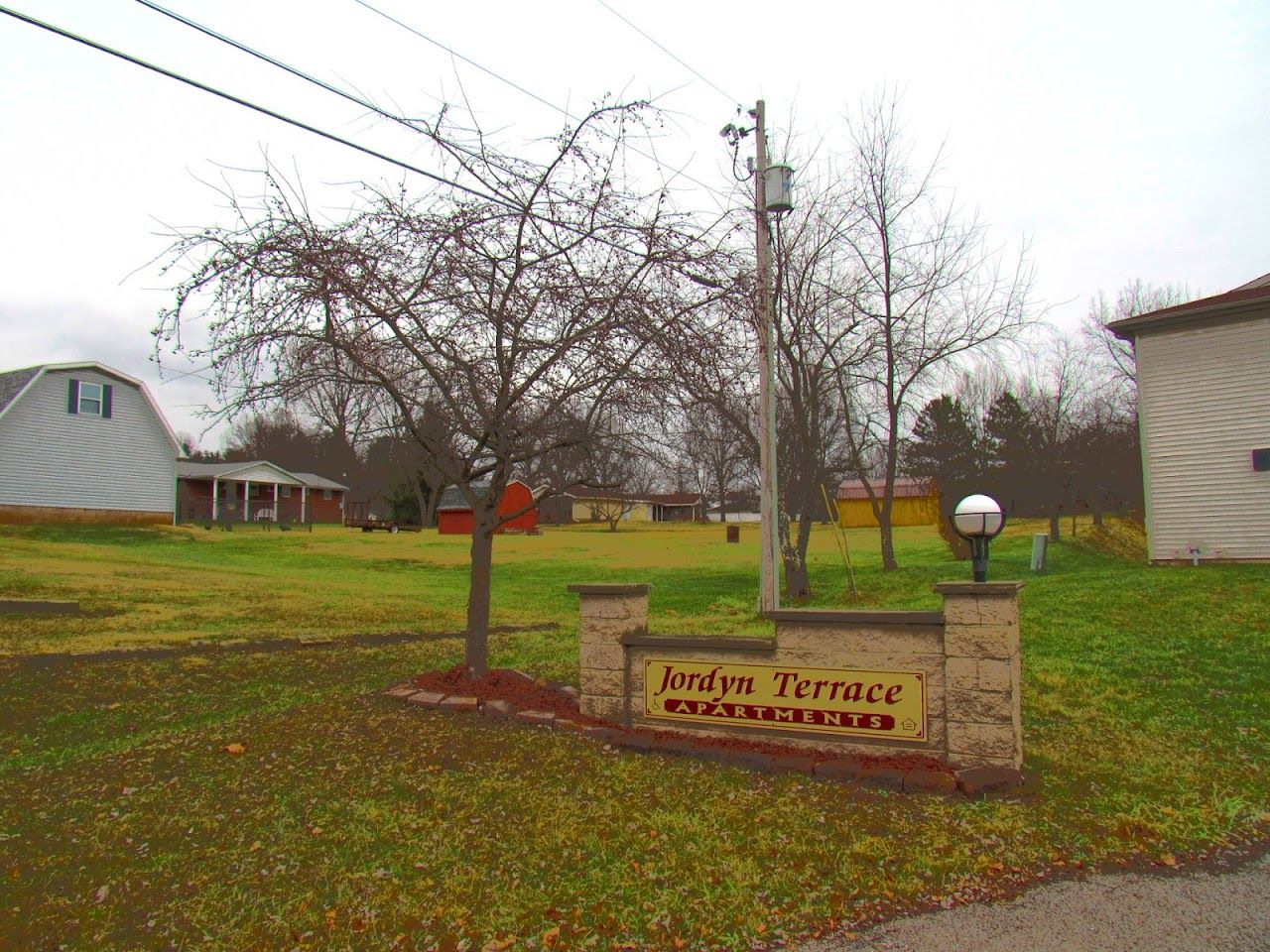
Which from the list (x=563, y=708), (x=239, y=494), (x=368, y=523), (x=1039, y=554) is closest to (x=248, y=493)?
(x=239, y=494)

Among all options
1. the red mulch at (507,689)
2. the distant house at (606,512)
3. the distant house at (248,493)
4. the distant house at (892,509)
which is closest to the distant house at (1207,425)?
the red mulch at (507,689)

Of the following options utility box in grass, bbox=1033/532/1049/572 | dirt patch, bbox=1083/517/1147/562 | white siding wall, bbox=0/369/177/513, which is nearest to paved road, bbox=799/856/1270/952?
utility box in grass, bbox=1033/532/1049/572

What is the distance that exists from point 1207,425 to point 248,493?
132 feet

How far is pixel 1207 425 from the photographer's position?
15406 mm

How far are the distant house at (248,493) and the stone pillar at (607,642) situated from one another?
3522 cm

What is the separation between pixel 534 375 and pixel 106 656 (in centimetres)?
539

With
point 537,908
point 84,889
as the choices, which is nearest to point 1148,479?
point 537,908

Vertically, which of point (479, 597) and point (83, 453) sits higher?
point (83, 453)

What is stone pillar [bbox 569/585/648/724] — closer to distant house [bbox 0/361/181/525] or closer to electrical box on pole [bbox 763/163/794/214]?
electrical box on pole [bbox 763/163/794/214]

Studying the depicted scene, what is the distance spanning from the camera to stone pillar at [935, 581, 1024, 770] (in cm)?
486

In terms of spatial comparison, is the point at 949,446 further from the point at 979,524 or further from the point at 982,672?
the point at 982,672

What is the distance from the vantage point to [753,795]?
4.79 metres

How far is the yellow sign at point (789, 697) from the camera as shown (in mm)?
5180

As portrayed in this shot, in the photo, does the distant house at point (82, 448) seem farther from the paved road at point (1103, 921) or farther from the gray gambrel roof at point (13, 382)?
the paved road at point (1103, 921)
